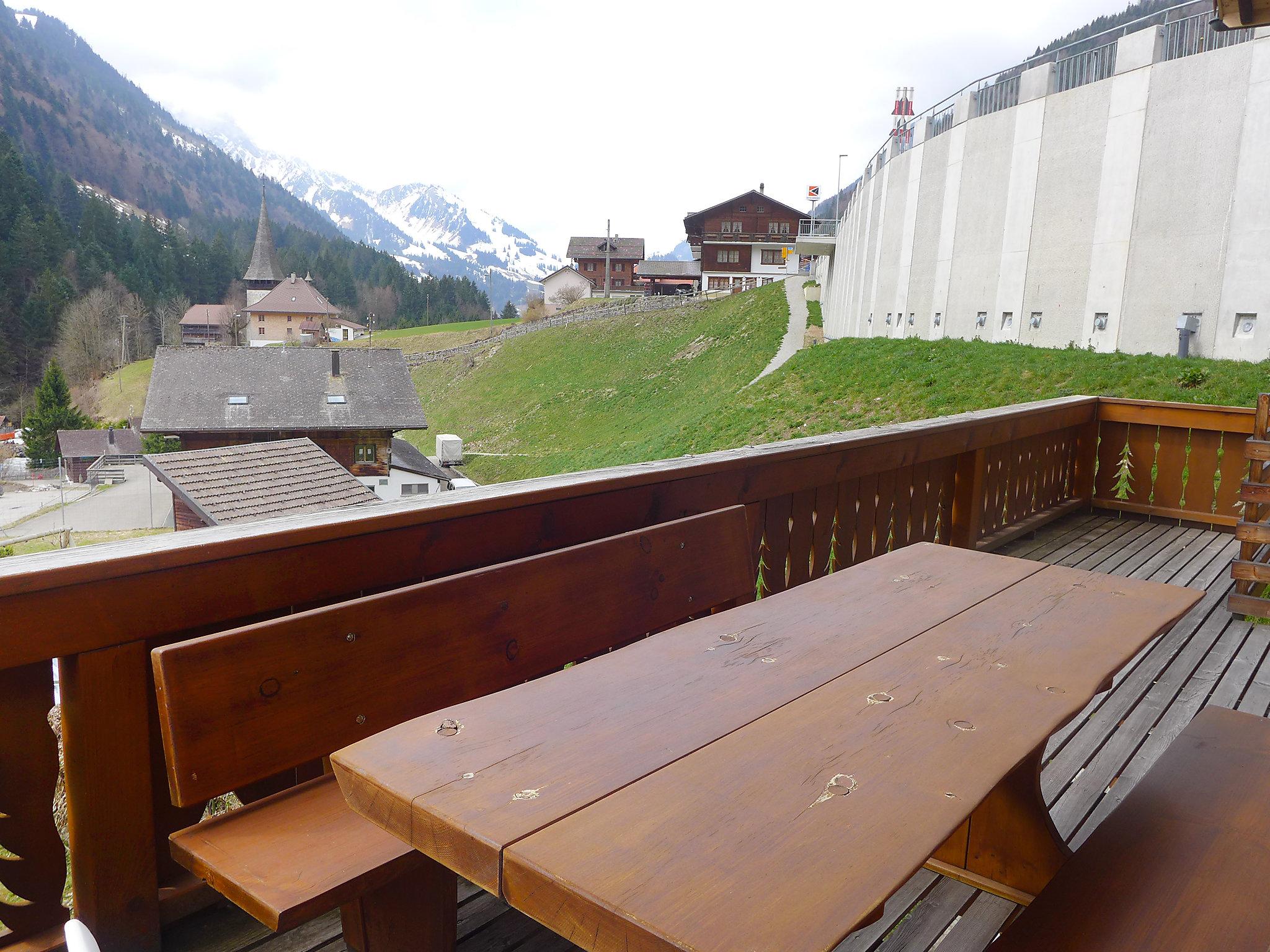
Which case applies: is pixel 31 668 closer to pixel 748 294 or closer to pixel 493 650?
pixel 493 650

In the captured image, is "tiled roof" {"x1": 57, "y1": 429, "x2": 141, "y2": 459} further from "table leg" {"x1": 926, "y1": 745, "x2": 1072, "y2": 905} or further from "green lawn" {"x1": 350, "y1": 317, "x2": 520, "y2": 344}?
"table leg" {"x1": 926, "y1": 745, "x2": 1072, "y2": 905}

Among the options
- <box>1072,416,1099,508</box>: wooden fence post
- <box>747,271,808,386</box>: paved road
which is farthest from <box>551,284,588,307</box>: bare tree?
<box>1072,416,1099,508</box>: wooden fence post

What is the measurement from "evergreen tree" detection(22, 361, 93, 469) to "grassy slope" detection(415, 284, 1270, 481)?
711 inches

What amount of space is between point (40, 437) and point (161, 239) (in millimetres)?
67526

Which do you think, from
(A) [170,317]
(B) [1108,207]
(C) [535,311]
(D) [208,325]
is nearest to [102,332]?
(A) [170,317]

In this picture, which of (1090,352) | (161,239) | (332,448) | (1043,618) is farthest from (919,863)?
(161,239)

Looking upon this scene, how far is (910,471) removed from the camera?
15.1 feet

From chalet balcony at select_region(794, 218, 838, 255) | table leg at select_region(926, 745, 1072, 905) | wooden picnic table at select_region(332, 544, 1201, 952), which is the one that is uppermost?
chalet balcony at select_region(794, 218, 838, 255)

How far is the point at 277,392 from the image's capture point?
33.9 m

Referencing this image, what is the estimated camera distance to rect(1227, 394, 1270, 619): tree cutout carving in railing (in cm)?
438

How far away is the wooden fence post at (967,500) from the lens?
523 centimetres

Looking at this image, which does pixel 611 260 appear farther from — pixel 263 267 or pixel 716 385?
pixel 716 385

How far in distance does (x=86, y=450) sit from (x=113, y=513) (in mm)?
13696

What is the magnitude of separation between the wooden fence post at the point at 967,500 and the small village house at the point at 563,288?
67450 mm
